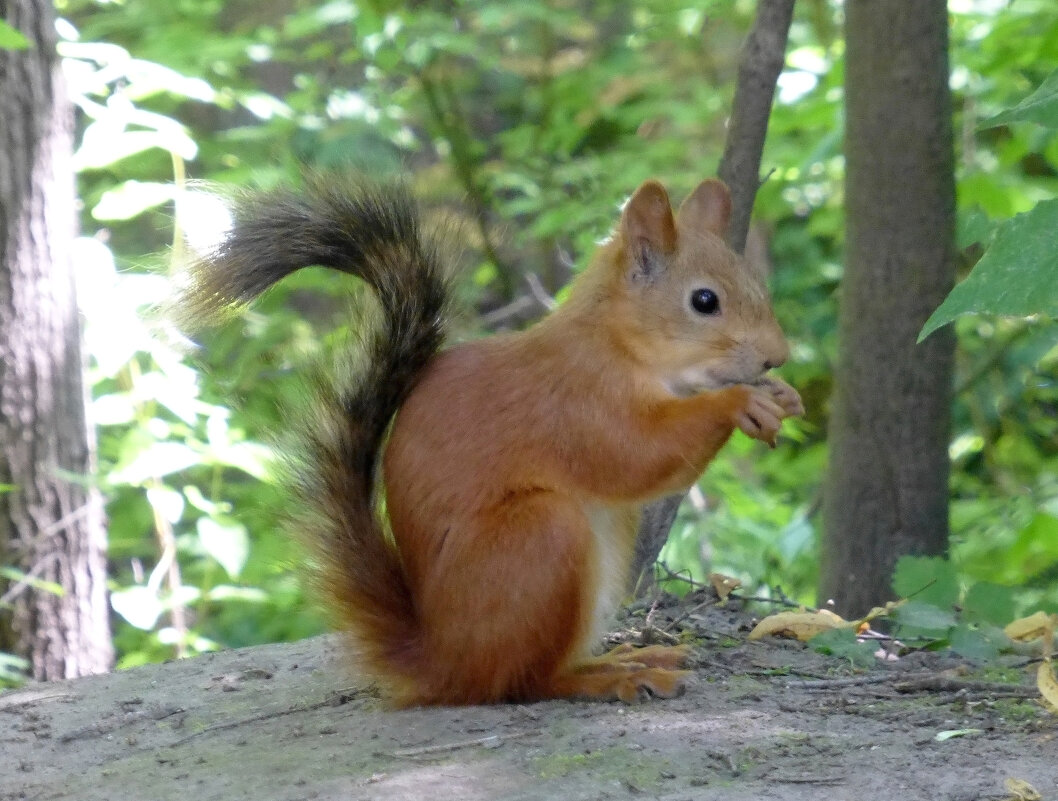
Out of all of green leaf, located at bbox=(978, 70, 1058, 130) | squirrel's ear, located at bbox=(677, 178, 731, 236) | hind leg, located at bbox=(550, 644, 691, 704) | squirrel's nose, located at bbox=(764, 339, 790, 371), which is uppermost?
squirrel's ear, located at bbox=(677, 178, 731, 236)

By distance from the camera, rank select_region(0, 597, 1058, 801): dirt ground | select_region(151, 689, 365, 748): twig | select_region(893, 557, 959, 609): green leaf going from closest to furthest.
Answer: select_region(0, 597, 1058, 801): dirt ground < select_region(151, 689, 365, 748): twig < select_region(893, 557, 959, 609): green leaf

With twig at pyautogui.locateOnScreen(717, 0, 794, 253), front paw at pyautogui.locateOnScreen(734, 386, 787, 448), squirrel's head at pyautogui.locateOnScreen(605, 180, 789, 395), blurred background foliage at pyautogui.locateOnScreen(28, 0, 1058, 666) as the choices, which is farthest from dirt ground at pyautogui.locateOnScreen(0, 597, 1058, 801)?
twig at pyautogui.locateOnScreen(717, 0, 794, 253)

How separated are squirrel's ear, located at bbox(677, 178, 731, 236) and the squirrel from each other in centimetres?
17

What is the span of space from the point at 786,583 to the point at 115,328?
218 centimetres

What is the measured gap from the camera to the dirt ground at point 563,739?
1.53 metres

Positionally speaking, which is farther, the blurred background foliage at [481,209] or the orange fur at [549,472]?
the blurred background foliage at [481,209]

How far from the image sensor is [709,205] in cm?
238

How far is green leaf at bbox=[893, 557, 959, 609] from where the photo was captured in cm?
236

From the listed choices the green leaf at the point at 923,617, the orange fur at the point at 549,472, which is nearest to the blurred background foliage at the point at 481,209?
the orange fur at the point at 549,472

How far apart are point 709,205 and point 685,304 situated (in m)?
0.34

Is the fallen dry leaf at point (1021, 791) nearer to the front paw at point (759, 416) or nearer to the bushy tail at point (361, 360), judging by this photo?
the front paw at point (759, 416)

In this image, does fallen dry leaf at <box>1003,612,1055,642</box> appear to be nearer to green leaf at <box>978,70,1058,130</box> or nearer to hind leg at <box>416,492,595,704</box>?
hind leg at <box>416,492,595,704</box>

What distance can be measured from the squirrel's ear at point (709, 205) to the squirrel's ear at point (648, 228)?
0.69ft

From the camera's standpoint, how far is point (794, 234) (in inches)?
219
